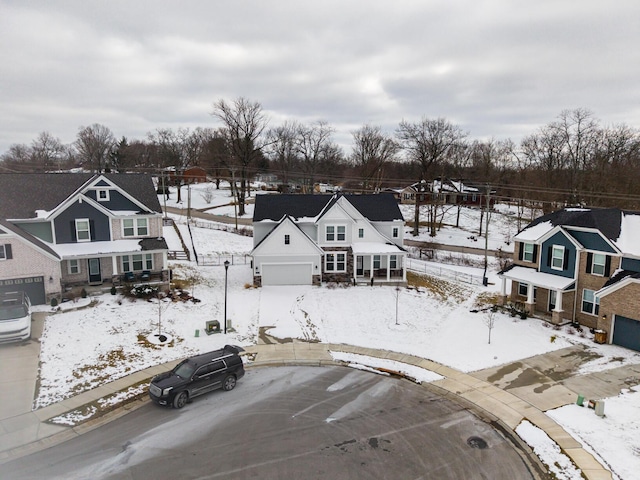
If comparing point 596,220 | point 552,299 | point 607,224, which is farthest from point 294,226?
point 607,224

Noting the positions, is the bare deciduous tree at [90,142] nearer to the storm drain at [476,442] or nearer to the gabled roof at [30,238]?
the gabled roof at [30,238]

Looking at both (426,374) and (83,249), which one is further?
(83,249)

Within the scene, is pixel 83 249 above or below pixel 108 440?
above

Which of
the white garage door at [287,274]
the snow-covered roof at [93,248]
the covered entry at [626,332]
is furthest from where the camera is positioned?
the white garage door at [287,274]

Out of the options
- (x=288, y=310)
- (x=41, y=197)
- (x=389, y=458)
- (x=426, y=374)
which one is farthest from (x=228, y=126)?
(x=389, y=458)

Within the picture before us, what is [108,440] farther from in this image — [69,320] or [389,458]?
[69,320]

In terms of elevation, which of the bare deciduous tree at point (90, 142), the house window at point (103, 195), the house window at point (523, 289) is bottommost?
the house window at point (523, 289)

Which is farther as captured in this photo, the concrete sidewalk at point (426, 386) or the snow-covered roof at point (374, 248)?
the snow-covered roof at point (374, 248)

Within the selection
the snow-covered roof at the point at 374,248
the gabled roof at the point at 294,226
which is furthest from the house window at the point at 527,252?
the gabled roof at the point at 294,226
